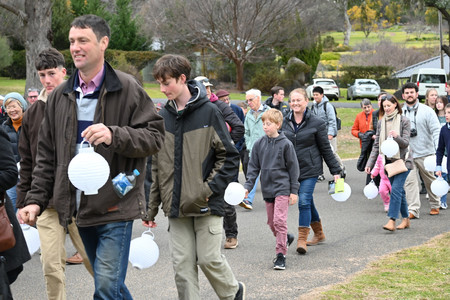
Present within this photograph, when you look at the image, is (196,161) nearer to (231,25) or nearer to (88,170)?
(88,170)

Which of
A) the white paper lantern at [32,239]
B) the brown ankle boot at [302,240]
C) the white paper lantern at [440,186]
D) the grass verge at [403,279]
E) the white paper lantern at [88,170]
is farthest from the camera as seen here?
the white paper lantern at [440,186]

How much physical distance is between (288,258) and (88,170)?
4.72 metres

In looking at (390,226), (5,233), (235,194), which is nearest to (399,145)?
(390,226)

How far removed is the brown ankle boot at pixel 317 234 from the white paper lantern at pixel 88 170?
5297mm

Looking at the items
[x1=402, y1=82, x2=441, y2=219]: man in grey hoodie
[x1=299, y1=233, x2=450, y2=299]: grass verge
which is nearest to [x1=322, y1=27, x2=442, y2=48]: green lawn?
[x1=402, y1=82, x2=441, y2=219]: man in grey hoodie

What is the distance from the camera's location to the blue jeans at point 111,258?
4238mm

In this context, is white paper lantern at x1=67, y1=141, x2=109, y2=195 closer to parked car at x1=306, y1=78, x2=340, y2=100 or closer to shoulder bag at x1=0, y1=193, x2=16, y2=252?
shoulder bag at x1=0, y1=193, x2=16, y2=252

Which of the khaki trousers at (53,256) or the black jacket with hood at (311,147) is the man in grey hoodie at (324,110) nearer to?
the black jacket with hood at (311,147)

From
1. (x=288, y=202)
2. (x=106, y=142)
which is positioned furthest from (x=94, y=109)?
(x=288, y=202)

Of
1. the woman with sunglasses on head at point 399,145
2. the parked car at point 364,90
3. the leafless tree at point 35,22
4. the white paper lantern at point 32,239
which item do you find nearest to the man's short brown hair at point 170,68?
the white paper lantern at point 32,239

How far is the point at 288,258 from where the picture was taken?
27.2ft

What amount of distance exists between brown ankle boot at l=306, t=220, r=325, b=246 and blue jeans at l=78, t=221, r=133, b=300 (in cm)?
496

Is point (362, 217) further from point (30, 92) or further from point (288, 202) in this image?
point (30, 92)

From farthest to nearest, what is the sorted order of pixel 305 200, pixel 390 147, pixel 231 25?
pixel 231 25 < pixel 390 147 < pixel 305 200
